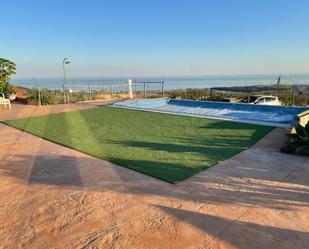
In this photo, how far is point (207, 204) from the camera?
313 cm

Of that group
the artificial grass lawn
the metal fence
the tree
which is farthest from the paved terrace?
the metal fence

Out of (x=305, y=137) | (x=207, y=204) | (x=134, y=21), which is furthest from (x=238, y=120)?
(x=134, y=21)

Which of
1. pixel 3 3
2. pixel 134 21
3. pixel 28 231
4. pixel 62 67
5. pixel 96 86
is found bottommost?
pixel 28 231

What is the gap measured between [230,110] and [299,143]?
6.64 meters

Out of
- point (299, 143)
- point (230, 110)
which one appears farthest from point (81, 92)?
point (299, 143)

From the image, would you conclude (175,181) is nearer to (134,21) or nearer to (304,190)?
(304,190)

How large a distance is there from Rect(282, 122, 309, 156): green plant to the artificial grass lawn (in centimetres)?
87

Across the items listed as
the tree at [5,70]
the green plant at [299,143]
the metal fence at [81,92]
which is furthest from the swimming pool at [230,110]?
the tree at [5,70]

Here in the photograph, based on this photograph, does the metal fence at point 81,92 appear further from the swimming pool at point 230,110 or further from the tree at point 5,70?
the tree at point 5,70

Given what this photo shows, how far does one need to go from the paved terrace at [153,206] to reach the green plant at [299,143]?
0.90ft

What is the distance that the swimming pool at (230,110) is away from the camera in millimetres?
9204

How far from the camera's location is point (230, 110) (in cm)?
1161

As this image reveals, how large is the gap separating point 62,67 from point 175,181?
13.6 meters

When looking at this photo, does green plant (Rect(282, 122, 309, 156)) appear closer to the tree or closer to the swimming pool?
the swimming pool
